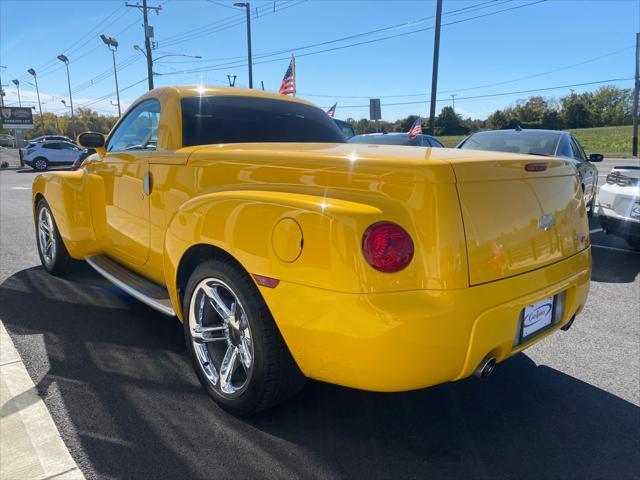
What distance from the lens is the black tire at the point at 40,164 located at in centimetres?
2564

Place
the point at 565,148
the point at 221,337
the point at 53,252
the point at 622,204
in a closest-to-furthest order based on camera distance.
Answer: the point at 221,337
the point at 53,252
the point at 622,204
the point at 565,148

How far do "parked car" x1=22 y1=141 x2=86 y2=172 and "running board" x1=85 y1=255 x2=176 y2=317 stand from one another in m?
24.3

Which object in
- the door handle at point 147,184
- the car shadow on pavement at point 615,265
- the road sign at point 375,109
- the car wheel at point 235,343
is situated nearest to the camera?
the car wheel at point 235,343

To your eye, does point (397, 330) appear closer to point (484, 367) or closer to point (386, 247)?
point (386, 247)

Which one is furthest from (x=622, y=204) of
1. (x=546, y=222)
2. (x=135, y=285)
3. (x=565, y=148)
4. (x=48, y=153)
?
(x=48, y=153)

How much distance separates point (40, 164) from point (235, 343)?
27613 mm

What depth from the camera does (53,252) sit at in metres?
4.57

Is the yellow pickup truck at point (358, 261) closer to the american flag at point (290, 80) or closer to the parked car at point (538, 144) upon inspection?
the parked car at point (538, 144)

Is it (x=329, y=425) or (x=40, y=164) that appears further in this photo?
(x=40, y=164)

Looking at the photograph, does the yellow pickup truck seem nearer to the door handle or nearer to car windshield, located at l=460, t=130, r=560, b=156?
the door handle

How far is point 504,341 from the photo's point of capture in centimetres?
212

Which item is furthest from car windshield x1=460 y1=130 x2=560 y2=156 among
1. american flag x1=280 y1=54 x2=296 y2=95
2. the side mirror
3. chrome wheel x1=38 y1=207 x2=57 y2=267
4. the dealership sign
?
the dealership sign

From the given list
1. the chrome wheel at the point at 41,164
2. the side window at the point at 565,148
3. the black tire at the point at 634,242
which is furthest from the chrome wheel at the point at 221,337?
the chrome wheel at the point at 41,164

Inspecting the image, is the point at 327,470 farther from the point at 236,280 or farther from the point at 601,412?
the point at 601,412
